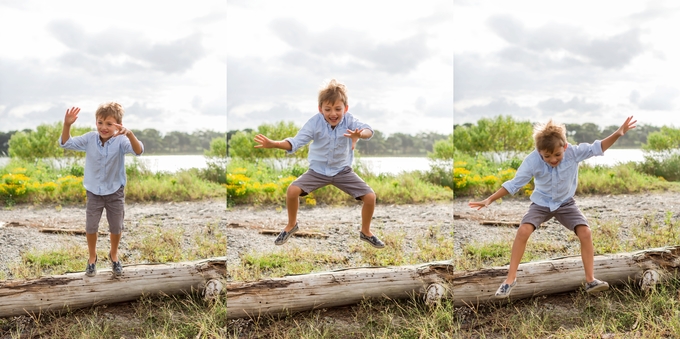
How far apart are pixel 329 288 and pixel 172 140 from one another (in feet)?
11.0

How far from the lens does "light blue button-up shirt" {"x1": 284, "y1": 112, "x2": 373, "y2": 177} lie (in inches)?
170

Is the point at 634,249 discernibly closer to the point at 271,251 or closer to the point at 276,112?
the point at 271,251

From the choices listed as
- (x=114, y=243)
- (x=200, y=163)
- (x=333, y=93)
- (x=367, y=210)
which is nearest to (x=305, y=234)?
(x=200, y=163)

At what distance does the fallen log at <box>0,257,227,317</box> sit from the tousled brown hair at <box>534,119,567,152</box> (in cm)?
365

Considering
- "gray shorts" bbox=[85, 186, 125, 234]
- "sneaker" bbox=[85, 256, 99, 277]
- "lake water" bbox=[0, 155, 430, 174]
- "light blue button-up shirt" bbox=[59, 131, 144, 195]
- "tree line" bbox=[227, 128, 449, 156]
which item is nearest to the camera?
"light blue button-up shirt" bbox=[59, 131, 144, 195]

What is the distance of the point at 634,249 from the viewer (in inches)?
224

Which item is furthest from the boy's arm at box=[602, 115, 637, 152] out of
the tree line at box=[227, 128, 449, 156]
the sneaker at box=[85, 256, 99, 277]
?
the sneaker at box=[85, 256, 99, 277]

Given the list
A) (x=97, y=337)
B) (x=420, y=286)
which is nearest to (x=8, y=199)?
(x=97, y=337)

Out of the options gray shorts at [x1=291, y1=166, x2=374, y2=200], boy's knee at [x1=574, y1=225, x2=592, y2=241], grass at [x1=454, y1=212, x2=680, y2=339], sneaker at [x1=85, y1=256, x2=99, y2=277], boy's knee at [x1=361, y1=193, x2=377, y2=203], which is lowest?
grass at [x1=454, y1=212, x2=680, y2=339]

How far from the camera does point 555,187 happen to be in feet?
13.9

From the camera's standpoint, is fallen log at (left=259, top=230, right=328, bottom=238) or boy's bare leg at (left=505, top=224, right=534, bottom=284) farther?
fallen log at (left=259, top=230, right=328, bottom=238)

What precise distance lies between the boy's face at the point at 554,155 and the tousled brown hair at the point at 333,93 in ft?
5.39

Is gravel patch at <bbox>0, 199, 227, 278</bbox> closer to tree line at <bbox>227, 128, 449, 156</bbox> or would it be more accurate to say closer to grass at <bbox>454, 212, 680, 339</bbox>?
tree line at <bbox>227, 128, 449, 156</bbox>

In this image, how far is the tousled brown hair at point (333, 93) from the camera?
4.27m
